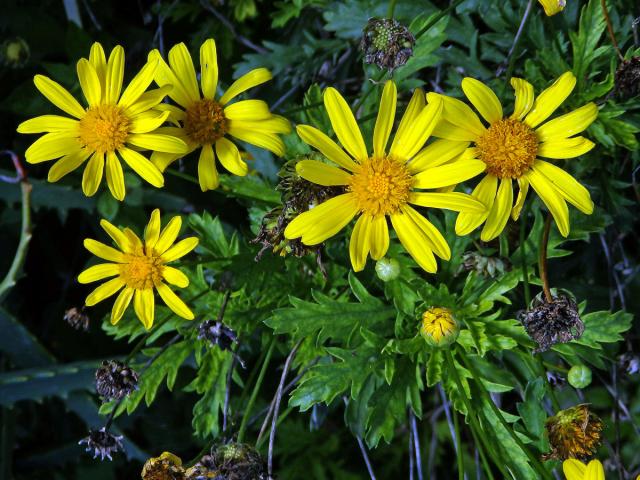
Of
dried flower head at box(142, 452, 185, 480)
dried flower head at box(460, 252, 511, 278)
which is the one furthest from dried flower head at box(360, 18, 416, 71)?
dried flower head at box(142, 452, 185, 480)

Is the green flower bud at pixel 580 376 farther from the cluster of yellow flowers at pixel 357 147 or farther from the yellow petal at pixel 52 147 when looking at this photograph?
the yellow petal at pixel 52 147

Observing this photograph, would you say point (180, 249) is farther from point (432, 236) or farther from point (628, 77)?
point (628, 77)

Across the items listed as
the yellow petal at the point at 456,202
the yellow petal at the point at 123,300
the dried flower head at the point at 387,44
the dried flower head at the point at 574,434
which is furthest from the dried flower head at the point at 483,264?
the yellow petal at the point at 123,300

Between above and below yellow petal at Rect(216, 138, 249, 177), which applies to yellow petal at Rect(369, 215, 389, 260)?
below

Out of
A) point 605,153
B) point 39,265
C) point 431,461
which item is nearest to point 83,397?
point 39,265

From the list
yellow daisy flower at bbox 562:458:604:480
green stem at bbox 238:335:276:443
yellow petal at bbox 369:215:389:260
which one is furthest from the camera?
green stem at bbox 238:335:276:443

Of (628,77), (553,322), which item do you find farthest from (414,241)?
(628,77)

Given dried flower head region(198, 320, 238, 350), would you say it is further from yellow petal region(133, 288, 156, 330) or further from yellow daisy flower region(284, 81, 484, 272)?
yellow daisy flower region(284, 81, 484, 272)
